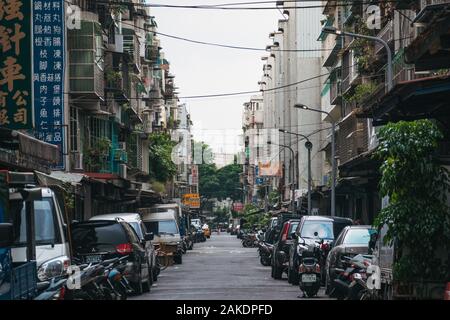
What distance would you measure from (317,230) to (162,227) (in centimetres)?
1869

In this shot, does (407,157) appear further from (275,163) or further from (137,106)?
(275,163)

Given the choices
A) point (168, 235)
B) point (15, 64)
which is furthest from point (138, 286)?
point (168, 235)

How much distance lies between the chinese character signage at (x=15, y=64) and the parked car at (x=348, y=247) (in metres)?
7.28

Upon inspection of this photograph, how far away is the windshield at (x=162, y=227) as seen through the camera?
47062mm

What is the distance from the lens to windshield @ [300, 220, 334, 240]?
29.7 metres

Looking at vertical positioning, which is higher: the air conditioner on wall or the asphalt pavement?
the air conditioner on wall

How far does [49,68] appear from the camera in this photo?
1411 inches

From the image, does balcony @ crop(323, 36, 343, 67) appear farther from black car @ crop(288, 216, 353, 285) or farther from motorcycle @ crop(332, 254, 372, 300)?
motorcycle @ crop(332, 254, 372, 300)

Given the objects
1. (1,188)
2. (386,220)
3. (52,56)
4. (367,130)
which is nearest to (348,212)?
(367,130)

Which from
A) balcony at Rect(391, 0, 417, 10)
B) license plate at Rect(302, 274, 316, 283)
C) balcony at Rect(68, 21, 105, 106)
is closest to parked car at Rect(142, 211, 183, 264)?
balcony at Rect(68, 21, 105, 106)

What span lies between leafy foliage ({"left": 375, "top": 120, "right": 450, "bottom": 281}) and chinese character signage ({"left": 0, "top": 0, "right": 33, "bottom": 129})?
34.7 ft

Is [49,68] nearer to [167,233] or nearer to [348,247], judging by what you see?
[167,233]

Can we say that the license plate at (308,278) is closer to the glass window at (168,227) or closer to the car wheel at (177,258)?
the car wheel at (177,258)

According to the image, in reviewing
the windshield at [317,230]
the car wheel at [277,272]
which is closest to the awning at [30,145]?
the windshield at [317,230]
